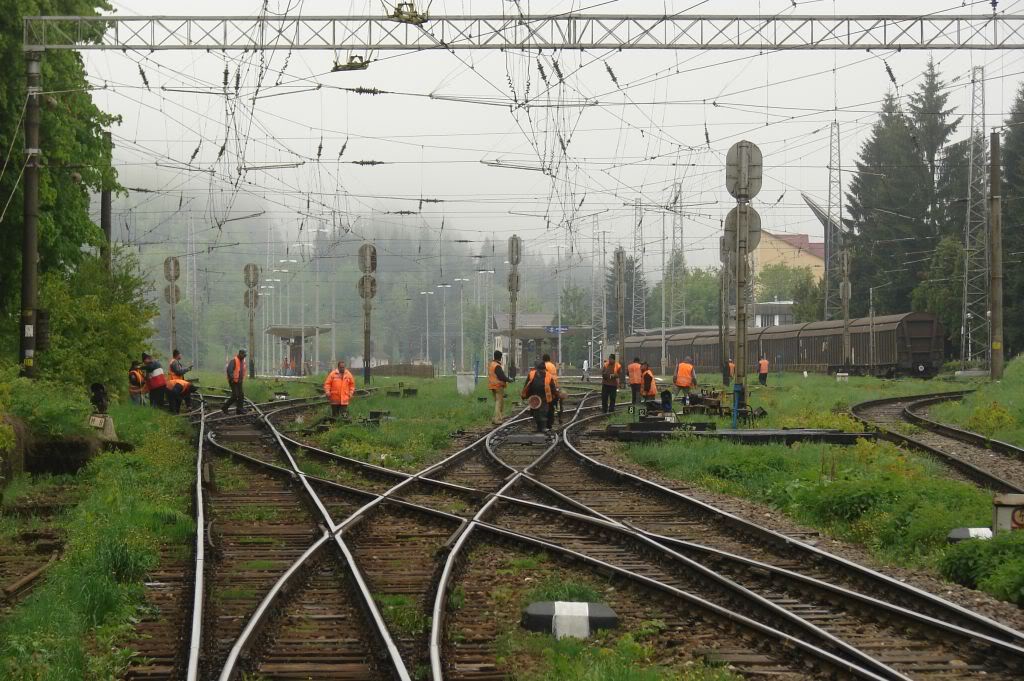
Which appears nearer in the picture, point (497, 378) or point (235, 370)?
point (497, 378)

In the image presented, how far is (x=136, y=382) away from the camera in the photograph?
1293 inches

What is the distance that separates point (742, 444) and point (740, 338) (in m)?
2.29

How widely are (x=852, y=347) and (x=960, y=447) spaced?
4067 cm

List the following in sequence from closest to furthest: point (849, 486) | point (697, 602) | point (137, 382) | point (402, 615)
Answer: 1. point (402, 615)
2. point (697, 602)
3. point (849, 486)
4. point (137, 382)

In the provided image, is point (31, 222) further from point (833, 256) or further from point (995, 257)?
point (833, 256)

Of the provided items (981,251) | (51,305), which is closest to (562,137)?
(51,305)

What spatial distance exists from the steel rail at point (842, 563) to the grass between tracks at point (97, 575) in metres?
5.65

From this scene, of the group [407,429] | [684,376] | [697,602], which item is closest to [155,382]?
[407,429]

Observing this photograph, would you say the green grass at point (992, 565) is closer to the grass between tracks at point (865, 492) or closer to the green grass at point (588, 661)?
the grass between tracks at point (865, 492)

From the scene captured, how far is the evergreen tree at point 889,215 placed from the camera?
3312 inches

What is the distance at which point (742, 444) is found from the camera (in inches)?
890

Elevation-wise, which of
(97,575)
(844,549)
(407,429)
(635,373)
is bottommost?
(844,549)

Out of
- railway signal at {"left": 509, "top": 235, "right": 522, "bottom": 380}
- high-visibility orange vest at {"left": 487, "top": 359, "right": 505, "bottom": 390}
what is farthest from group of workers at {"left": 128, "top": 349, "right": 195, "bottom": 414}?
railway signal at {"left": 509, "top": 235, "right": 522, "bottom": 380}

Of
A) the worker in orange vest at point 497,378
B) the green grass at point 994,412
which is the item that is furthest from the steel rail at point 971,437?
the worker in orange vest at point 497,378
